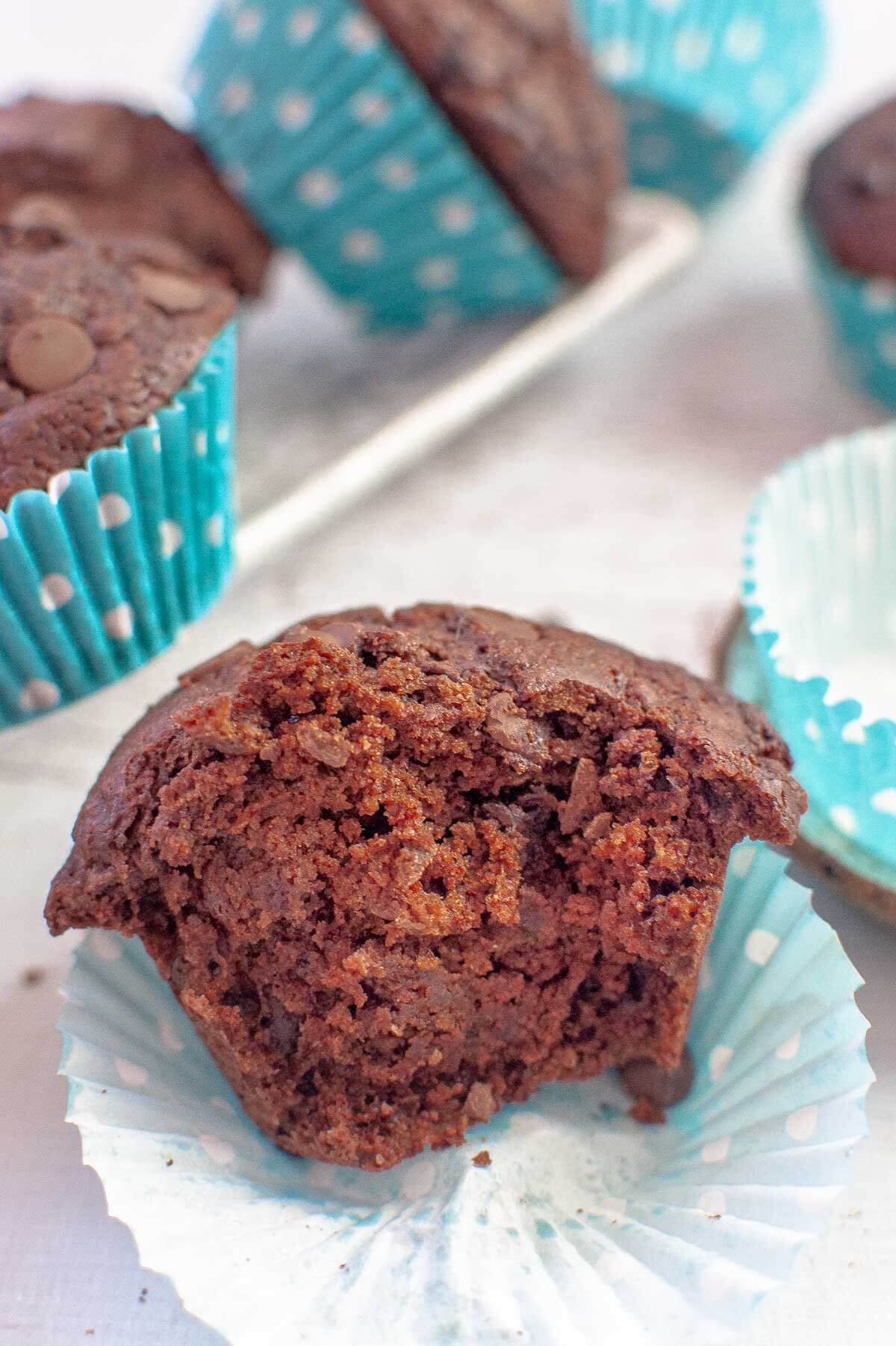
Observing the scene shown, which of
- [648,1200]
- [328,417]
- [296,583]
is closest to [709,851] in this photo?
[648,1200]

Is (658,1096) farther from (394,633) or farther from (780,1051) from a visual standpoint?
(394,633)

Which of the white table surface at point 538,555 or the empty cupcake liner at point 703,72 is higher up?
the empty cupcake liner at point 703,72

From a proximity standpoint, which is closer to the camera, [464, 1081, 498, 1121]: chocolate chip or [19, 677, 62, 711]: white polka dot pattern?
[464, 1081, 498, 1121]: chocolate chip

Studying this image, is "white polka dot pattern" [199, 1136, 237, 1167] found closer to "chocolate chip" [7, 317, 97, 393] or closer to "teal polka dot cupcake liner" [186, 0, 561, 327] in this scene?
"chocolate chip" [7, 317, 97, 393]

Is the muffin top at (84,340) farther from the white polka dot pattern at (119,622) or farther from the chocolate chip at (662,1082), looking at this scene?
the chocolate chip at (662,1082)

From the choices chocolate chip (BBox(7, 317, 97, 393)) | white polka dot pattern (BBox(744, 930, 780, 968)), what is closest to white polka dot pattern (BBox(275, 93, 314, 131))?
chocolate chip (BBox(7, 317, 97, 393))

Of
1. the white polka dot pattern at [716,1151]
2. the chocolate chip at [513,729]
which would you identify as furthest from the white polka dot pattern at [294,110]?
the white polka dot pattern at [716,1151]
